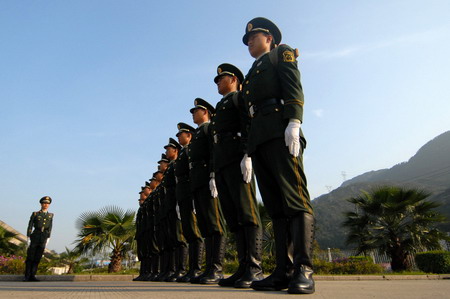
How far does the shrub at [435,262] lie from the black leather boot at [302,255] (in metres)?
9.96

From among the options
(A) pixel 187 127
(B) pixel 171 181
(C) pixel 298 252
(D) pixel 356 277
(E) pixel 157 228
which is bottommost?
(D) pixel 356 277

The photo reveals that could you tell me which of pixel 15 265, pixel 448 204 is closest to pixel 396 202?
pixel 15 265

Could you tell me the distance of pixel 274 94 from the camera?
120 inches

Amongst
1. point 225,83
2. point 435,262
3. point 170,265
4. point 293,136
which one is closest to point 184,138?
point 225,83

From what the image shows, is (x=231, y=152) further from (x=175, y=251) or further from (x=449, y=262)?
(x=449, y=262)

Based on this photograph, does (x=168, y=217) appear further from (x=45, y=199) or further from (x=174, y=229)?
(x=45, y=199)

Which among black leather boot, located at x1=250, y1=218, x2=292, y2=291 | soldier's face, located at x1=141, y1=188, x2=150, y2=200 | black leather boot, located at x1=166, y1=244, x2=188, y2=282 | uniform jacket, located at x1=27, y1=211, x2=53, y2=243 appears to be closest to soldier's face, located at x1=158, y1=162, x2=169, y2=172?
soldier's face, located at x1=141, y1=188, x2=150, y2=200

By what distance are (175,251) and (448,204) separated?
62.3 metres

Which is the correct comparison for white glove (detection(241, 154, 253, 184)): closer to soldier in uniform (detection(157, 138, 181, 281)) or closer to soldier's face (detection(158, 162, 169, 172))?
soldier in uniform (detection(157, 138, 181, 281))

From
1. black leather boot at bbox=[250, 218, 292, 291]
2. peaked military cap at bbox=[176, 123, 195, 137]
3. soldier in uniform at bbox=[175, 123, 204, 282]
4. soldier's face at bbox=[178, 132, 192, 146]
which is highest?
peaked military cap at bbox=[176, 123, 195, 137]

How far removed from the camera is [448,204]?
181 feet

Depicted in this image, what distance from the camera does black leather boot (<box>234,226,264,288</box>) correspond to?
342 cm

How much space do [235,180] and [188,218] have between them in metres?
1.93

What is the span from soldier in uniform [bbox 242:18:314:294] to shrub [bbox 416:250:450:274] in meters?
9.70
